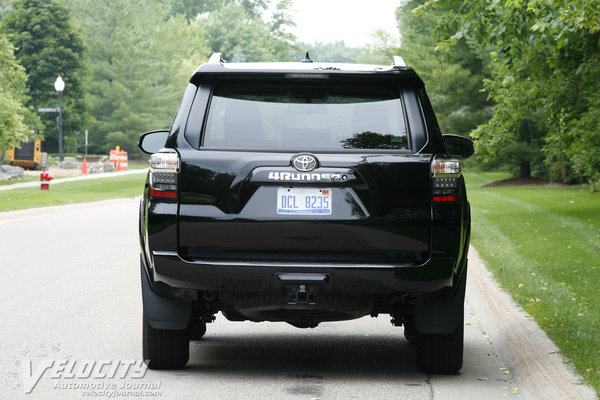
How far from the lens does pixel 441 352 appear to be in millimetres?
6730

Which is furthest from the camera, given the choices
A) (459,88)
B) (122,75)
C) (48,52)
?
(122,75)

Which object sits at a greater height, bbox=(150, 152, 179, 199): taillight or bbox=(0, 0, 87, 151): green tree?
bbox=(0, 0, 87, 151): green tree

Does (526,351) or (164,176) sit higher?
(164,176)

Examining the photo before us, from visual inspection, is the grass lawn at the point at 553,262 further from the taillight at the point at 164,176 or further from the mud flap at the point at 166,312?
the taillight at the point at 164,176

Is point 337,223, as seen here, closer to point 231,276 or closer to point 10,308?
point 231,276

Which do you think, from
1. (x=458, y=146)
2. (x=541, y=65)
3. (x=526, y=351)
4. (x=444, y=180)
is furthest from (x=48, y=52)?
(x=444, y=180)

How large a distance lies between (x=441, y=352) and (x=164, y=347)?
72.9 inches

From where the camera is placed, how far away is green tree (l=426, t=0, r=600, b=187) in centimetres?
1581

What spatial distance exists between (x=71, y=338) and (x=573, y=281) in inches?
225

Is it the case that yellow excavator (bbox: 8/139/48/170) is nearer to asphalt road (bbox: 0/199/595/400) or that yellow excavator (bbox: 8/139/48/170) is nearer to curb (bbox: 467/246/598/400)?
asphalt road (bbox: 0/199/595/400)

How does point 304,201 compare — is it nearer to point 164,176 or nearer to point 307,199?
point 307,199

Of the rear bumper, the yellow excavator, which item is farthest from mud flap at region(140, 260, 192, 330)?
the yellow excavator

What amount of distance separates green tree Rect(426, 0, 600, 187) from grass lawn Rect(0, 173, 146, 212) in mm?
11196

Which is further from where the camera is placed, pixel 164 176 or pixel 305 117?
pixel 305 117
